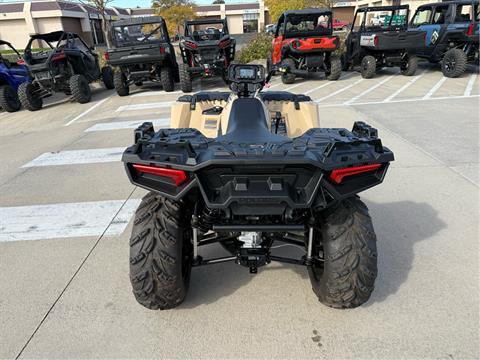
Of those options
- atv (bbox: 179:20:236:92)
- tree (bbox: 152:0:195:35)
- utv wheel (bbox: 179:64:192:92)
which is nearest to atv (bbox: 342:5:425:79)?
atv (bbox: 179:20:236:92)

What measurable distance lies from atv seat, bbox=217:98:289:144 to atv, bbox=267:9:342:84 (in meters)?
8.90

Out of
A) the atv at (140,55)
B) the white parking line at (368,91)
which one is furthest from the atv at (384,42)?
the atv at (140,55)

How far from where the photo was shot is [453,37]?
11.2 metres

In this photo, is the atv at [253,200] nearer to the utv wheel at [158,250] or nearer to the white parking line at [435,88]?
the utv wheel at [158,250]

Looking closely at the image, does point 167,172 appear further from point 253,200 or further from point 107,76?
point 107,76

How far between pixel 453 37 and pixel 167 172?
Result: 12.2 meters

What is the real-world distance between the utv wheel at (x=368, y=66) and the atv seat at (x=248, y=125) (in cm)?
1056

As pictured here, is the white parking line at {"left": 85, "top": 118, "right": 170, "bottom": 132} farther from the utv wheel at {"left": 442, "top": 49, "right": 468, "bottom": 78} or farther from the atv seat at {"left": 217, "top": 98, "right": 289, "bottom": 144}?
the utv wheel at {"left": 442, "top": 49, "right": 468, "bottom": 78}

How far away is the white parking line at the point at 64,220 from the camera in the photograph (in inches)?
145

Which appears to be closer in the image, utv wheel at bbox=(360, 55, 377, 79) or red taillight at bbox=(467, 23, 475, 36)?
red taillight at bbox=(467, 23, 475, 36)

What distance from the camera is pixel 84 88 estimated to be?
35.7 ft

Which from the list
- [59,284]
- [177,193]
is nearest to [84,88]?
[59,284]

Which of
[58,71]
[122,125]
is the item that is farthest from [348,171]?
[58,71]

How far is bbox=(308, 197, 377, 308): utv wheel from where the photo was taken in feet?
7.36
